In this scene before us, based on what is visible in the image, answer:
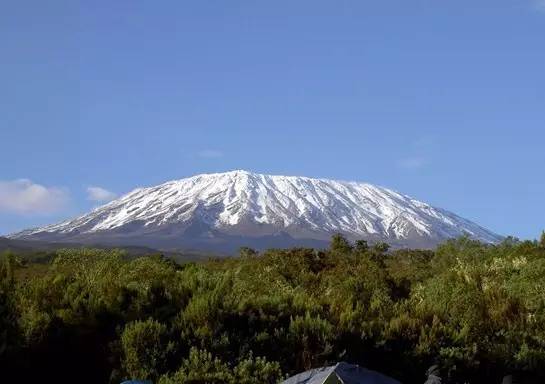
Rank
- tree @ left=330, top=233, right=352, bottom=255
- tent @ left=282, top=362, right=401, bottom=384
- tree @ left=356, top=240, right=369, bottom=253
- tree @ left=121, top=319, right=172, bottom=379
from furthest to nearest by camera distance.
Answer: tree @ left=356, top=240, right=369, bottom=253 → tree @ left=330, top=233, right=352, bottom=255 → tree @ left=121, top=319, right=172, bottom=379 → tent @ left=282, top=362, right=401, bottom=384

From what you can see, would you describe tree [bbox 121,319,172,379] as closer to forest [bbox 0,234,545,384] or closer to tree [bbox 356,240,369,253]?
forest [bbox 0,234,545,384]

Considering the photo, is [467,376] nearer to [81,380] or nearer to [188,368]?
[188,368]

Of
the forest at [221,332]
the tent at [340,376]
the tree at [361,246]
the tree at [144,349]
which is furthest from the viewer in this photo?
the tree at [361,246]

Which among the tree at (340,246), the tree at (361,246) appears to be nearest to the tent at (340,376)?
the tree at (340,246)

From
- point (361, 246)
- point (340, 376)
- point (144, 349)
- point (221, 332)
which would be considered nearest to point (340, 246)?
point (361, 246)

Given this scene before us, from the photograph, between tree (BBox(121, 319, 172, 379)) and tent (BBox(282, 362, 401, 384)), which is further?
tree (BBox(121, 319, 172, 379))

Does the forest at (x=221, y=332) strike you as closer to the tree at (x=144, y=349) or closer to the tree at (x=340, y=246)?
the tree at (x=144, y=349)

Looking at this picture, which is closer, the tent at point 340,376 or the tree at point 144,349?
the tent at point 340,376

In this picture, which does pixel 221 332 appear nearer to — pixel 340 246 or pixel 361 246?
pixel 340 246

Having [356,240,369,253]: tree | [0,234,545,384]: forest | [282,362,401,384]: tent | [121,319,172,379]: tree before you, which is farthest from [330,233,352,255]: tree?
[282,362,401,384]: tent

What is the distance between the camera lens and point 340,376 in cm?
1016

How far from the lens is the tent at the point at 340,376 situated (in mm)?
10078

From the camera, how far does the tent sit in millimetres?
10078

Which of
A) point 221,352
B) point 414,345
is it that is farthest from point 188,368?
point 414,345
